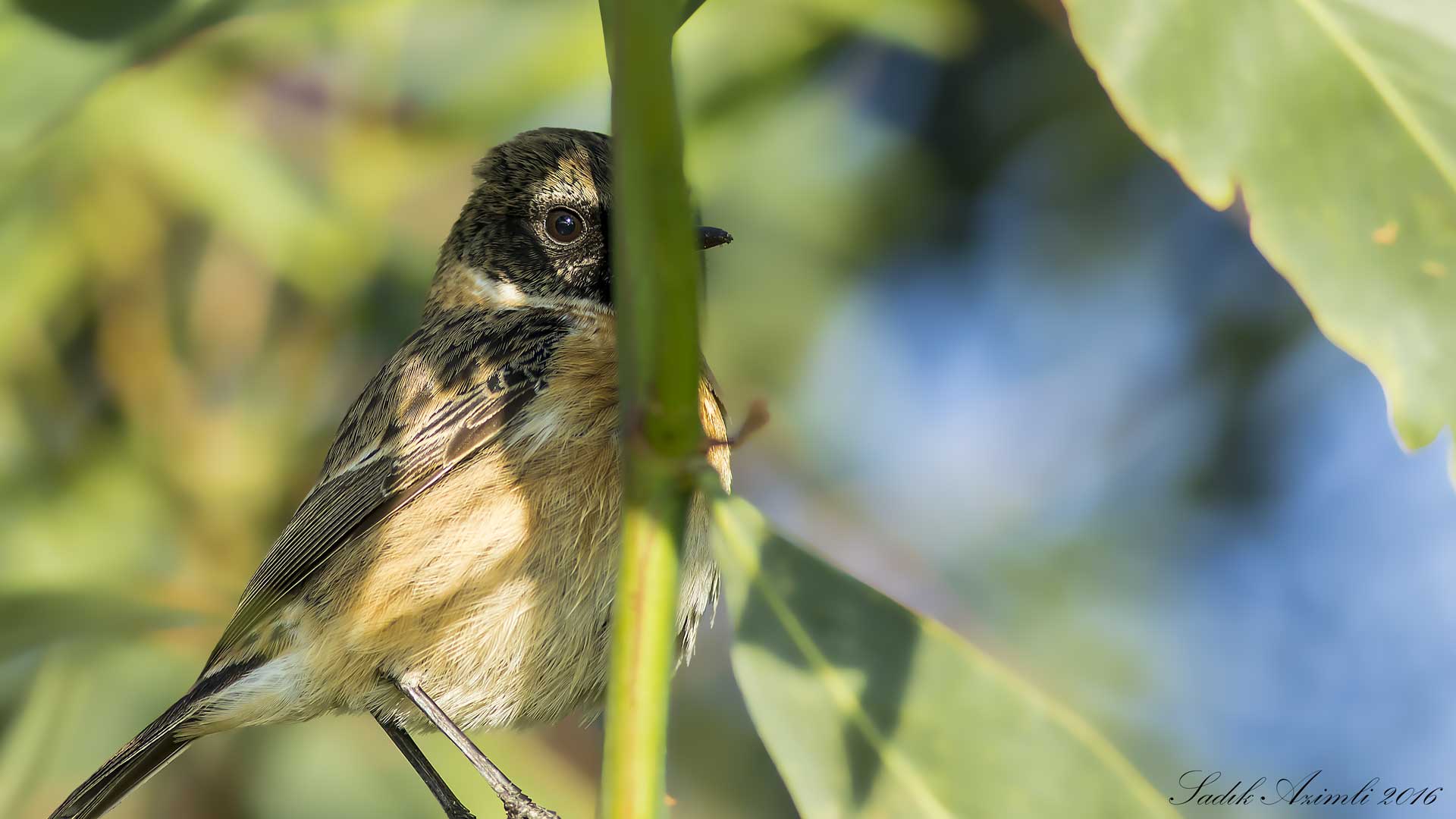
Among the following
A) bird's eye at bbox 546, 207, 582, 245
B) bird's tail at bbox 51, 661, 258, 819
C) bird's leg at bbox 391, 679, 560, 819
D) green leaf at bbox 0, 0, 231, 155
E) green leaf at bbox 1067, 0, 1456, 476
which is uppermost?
bird's eye at bbox 546, 207, 582, 245

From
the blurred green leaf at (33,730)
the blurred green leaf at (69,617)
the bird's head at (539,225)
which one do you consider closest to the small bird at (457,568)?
the bird's head at (539,225)

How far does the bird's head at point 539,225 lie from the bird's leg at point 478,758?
42.7 inches

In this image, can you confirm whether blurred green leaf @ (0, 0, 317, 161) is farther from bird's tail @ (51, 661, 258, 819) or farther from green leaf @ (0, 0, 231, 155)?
bird's tail @ (51, 661, 258, 819)

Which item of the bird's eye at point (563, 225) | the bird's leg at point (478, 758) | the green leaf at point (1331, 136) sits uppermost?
the bird's eye at point (563, 225)

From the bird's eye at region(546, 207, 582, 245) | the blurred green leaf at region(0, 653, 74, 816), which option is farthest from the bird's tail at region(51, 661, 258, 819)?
the bird's eye at region(546, 207, 582, 245)

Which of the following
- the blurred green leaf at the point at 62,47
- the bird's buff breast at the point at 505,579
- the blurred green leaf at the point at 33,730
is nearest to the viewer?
the blurred green leaf at the point at 62,47

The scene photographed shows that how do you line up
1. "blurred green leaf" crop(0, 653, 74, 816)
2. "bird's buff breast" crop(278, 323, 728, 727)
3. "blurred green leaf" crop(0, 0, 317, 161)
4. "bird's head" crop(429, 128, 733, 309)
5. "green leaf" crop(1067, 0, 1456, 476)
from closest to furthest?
"green leaf" crop(1067, 0, 1456, 476)
"blurred green leaf" crop(0, 0, 317, 161)
"bird's buff breast" crop(278, 323, 728, 727)
"bird's head" crop(429, 128, 733, 309)
"blurred green leaf" crop(0, 653, 74, 816)

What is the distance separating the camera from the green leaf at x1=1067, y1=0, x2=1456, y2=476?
1.32 metres

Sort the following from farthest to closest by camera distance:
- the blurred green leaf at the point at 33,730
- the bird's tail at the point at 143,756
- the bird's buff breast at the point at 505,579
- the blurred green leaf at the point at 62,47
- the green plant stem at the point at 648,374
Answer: the blurred green leaf at the point at 33,730 < the bird's tail at the point at 143,756 < the bird's buff breast at the point at 505,579 < the blurred green leaf at the point at 62,47 < the green plant stem at the point at 648,374

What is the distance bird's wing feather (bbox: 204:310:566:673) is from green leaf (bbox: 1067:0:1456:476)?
5.83ft

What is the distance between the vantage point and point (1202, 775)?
158 inches

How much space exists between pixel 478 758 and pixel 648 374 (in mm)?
1961

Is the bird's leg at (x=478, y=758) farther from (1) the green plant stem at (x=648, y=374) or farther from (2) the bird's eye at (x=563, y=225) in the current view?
(1) the green plant stem at (x=648, y=374)

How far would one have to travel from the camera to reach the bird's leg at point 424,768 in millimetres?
2906
